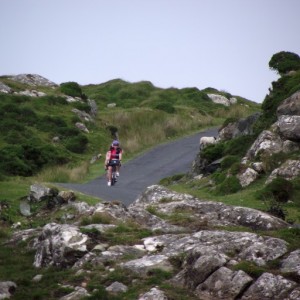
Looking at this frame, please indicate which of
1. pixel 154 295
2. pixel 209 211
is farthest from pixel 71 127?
pixel 154 295

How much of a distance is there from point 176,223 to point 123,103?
49.5 m

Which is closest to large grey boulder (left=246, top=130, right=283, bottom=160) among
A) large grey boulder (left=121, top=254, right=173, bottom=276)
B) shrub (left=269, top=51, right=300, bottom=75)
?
shrub (left=269, top=51, right=300, bottom=75)

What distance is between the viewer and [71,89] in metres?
58.7

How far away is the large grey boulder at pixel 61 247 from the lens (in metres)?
15.7

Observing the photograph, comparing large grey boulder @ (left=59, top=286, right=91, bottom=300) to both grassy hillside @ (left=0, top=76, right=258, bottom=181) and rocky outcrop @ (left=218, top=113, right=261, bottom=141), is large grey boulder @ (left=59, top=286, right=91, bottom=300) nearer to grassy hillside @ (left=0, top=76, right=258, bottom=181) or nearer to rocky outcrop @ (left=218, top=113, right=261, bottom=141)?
grassy hillside @ (left=0, top=76, right=258, bottom=181)

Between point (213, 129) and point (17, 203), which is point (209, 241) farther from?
point (213, 129)

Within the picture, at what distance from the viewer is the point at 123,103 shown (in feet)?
221

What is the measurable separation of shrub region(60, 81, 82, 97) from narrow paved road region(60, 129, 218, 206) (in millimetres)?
14059

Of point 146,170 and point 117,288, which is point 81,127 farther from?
point 117,288

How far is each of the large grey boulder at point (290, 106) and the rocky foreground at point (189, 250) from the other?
32.4ft

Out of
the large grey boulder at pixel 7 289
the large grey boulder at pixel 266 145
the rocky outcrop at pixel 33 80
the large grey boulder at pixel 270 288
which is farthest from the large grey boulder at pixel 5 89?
the large grey boulder at pixel 270 288

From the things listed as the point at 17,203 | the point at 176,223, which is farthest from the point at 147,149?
the point at 176,223

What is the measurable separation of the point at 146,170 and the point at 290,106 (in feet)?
35.2

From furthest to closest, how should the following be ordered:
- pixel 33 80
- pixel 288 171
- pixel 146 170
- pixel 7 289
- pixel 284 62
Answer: pixel 33 80, pixel 284 62, pixel 146 170, pixel 288 171, pixel 7 289
